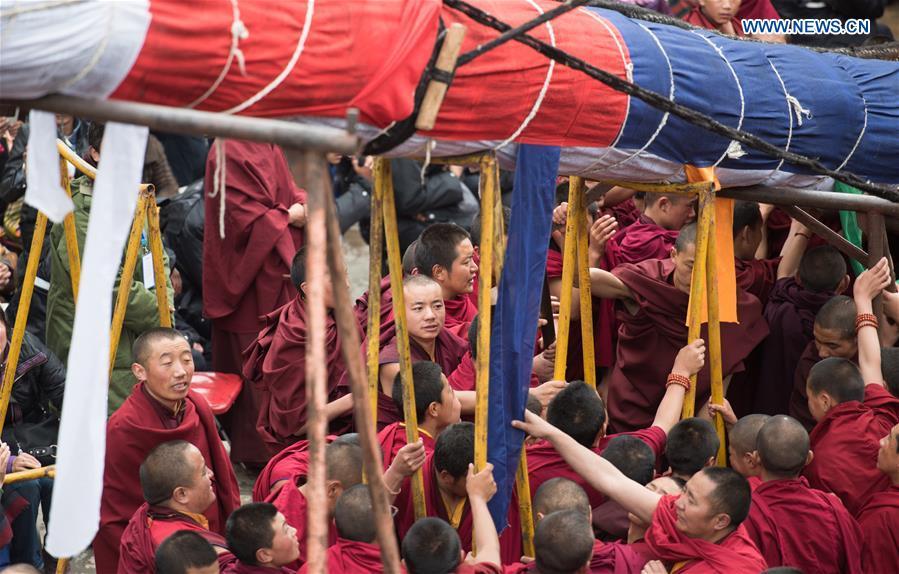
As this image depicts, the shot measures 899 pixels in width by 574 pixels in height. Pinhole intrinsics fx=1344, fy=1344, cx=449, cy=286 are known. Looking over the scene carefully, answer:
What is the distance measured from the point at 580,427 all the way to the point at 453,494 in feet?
2.12

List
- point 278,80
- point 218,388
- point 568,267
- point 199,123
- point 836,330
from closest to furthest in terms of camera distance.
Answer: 1. point 199,123
2. point 278,80
3. point 568,267
4. point 836,330
5. point 218,388

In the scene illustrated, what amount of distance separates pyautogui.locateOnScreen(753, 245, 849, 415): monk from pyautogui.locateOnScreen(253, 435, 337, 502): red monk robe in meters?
2.57

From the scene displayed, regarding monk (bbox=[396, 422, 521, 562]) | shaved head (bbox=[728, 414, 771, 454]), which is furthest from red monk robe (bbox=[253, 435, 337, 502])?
shaved head (bbox=[728, 414, 771, 454])

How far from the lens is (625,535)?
5586 millimetres

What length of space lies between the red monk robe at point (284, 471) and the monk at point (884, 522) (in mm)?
2270

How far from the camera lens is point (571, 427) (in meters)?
5.51

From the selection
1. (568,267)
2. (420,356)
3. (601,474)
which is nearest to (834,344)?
(568,267)

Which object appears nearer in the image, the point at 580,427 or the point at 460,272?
the point at 580,427

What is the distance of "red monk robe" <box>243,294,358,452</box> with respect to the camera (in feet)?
22.1

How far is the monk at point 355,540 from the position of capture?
477cm

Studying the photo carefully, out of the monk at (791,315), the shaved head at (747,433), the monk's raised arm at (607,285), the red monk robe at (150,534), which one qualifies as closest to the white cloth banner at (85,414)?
the red monk robe at (150,534)

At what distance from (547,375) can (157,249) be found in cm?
204

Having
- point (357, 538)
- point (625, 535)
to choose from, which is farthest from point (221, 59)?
point (625, 535)

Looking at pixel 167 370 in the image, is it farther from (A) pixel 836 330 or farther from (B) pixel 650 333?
(A) pixel 836 330
